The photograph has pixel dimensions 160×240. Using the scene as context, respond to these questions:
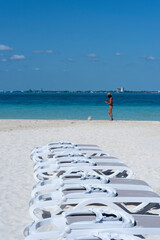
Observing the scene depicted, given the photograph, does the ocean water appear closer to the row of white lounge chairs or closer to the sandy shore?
the sandy shore

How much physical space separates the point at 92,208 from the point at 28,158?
5183 mm

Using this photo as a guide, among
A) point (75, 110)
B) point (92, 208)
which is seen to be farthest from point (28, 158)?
point (75, 110)

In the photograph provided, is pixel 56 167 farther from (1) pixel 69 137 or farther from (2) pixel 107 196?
(1) pixel 69 137

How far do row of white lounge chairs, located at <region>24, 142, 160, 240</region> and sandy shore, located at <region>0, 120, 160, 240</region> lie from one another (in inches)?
11.8

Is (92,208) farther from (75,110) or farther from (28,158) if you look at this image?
(75,110)

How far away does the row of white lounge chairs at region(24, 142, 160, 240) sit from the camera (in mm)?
3178

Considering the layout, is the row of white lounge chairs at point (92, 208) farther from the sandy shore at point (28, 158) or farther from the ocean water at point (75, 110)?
the ocean water at point (75, 110)

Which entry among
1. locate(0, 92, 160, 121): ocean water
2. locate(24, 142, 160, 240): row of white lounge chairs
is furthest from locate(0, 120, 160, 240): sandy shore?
locate(0, 92, 160, 121): ocean water

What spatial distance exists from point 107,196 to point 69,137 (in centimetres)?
842

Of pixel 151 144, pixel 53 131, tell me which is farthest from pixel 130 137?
pixel 53 131

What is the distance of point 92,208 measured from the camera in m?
3.67

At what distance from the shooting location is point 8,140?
1152 centimetres

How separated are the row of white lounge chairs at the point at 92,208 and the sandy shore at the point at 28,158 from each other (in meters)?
0.30

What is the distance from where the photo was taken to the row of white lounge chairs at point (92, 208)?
3178 mm
